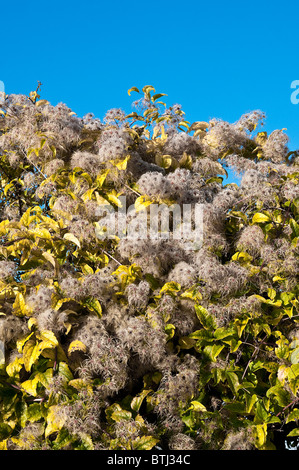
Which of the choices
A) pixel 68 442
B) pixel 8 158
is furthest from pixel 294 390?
pixel 8 158

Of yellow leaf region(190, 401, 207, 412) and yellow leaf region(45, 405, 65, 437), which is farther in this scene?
yellow leaf region(190, 401, 207, 412)

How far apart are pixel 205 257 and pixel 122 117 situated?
111cm

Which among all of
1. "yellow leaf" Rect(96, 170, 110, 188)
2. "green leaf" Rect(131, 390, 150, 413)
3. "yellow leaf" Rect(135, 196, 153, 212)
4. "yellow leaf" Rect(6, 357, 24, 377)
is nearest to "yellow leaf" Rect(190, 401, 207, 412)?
"green leaf" Rect(131, 390, 150, 413)

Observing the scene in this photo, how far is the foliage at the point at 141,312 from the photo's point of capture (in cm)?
202

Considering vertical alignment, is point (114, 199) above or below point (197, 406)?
above

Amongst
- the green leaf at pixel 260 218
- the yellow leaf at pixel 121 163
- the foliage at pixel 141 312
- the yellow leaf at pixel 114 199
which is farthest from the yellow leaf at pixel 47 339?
the green leaf at pixel 260 218

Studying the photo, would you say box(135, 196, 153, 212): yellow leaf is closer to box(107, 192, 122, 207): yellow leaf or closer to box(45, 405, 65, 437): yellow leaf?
box(107, 192, 122, 207): yellow leaf

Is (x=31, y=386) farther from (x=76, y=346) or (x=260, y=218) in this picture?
(x=260, y=218)

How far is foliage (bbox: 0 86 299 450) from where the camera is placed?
6.62 ft

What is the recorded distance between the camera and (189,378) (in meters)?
2.11

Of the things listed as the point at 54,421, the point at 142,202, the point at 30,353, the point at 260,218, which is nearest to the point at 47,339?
the point at 30,353

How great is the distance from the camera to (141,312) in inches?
87.6
